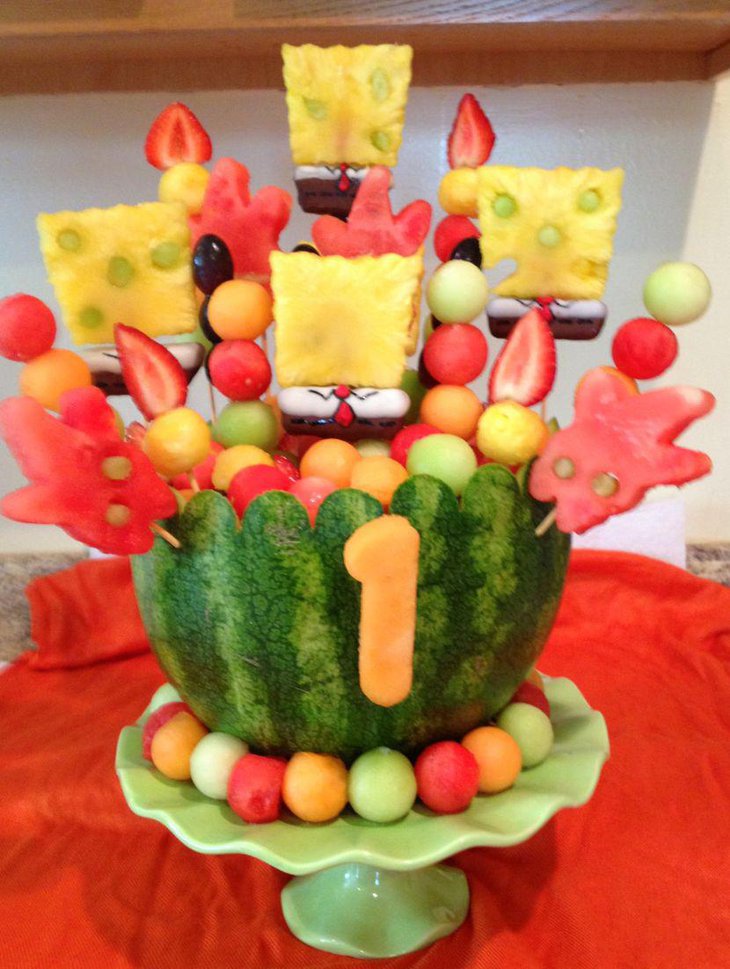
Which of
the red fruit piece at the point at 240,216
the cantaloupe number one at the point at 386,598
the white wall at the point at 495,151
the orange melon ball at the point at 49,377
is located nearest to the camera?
the cantaloupe number one at the point at 386,598

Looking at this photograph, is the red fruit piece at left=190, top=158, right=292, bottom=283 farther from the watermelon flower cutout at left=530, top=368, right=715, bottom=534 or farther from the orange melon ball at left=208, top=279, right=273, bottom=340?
the watermelon flower cutout at left=530, top=368, right=715, bottom=534

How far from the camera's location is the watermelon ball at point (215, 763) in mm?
615

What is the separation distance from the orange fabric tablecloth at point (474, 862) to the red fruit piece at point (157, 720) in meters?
0.16

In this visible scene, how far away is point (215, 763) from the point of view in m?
0.62

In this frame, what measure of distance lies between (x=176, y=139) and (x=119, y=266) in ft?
0.57

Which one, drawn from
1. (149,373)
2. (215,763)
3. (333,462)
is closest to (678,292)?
(333,462)

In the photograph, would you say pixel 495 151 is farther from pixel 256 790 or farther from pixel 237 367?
pixel 256 790

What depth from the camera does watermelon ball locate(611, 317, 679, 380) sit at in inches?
23.6

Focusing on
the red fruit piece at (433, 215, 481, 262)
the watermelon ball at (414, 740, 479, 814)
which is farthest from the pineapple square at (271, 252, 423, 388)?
the watermelon ball at (414, 740, 479, 814)

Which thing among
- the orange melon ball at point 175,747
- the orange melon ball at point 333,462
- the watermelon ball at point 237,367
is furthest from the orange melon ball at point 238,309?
the orange melon ball at point 175,747

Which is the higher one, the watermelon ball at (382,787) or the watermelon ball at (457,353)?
the watermelon ball at (457,353)

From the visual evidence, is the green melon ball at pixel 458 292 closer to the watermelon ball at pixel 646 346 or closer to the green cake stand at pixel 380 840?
the watermelon ball at pixel 646 346

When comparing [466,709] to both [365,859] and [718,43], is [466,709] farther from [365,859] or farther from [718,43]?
[718,43]

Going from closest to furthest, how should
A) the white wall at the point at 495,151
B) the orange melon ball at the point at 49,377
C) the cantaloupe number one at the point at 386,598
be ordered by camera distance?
the cantaloupe number one at the point at 386,598 < the orange melon ball at the point at 49,377 < the white wall at the point at 495,151
